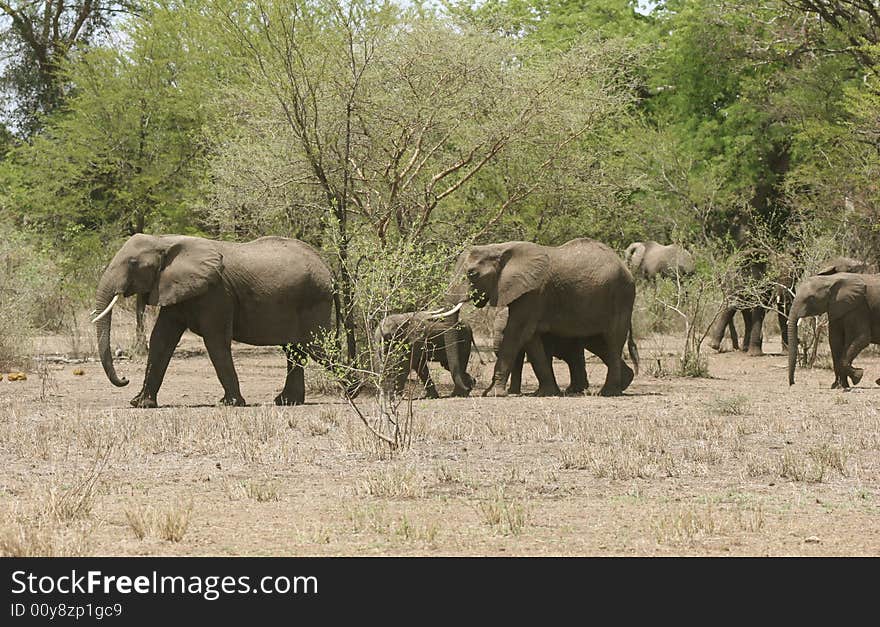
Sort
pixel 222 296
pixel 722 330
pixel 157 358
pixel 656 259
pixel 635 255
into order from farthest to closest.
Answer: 1. pixel 635 255
2. pixel 656 259
3. pixel 722 330
4. pixel 222 296
5. pixel 157 358

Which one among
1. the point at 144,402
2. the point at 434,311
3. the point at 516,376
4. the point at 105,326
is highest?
the point at 434,311

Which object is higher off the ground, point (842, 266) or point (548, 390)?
point (842, 266)

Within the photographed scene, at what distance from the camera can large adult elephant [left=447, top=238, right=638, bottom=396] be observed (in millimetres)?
18047

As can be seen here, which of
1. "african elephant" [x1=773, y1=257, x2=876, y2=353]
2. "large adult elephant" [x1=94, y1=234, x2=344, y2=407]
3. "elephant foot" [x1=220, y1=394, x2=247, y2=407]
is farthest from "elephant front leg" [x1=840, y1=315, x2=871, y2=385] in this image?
"elephant foot" [x1=220, y1=394, x2=247, y2=407]

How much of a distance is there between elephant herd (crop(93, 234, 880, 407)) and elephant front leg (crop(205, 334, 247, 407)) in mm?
25

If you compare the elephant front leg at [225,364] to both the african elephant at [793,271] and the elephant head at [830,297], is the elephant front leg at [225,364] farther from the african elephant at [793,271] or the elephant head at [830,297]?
the african elephant at [793,271]

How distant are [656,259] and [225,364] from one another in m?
14.8

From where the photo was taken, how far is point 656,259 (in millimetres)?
29078

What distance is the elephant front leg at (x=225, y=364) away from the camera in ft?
53.7

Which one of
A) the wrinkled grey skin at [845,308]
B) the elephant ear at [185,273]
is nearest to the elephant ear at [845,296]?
the wrinkled grey skin at [845,308]

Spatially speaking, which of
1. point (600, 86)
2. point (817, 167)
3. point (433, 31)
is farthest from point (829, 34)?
point (433, 31)

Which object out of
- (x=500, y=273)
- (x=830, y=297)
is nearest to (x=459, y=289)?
(x=500, y=273)

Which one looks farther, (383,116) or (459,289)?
(383,116)

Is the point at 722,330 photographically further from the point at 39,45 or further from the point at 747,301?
the point at 39,45
